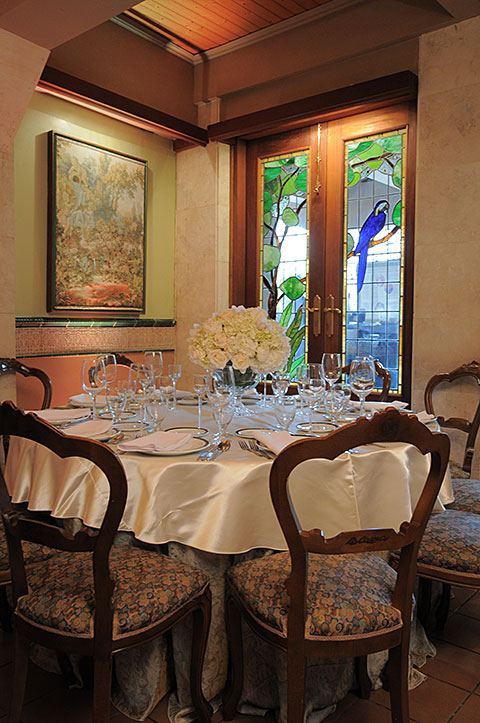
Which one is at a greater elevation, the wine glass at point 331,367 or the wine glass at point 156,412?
the wine glass at point 331,367

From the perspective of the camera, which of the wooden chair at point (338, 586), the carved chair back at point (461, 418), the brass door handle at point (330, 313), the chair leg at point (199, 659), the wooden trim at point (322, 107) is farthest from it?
the brass door handle at point (330, 313)

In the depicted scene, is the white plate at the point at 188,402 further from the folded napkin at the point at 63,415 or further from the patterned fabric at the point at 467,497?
the patterned fabric at the point at 467,497

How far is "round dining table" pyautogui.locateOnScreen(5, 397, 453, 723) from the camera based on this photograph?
5.91 feet

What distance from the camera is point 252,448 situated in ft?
6.51

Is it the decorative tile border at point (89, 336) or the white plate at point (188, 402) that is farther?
the decorative tile border at point (89, 336)

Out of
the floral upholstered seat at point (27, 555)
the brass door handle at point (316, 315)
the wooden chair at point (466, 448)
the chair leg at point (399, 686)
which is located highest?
the brass door handle at point (316, 315)

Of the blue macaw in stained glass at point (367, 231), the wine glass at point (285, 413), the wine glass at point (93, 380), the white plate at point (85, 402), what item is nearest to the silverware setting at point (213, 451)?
the wine glass at point (285, 413)

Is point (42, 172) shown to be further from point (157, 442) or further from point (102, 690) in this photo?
point (102, 690)

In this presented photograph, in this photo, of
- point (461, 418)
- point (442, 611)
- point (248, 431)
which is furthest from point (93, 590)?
point (461, 418)

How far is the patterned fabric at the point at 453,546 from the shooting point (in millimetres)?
1952

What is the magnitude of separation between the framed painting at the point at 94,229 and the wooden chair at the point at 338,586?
3.26m

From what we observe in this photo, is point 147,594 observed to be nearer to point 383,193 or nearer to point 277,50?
point 383,193

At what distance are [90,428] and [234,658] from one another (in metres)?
0.91

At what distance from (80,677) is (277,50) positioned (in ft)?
15.2
